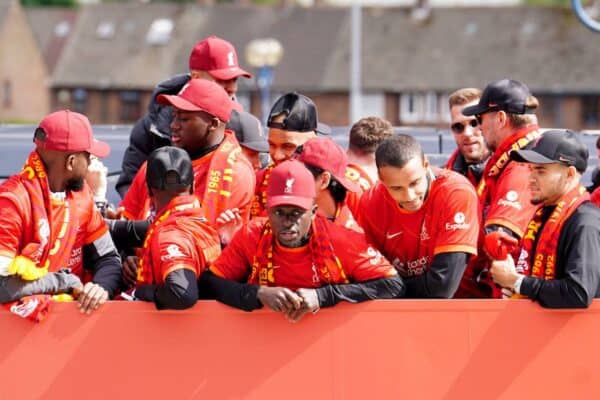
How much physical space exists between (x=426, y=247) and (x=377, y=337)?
47 cm

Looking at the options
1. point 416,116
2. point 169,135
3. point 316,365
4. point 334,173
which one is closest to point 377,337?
point 316,365

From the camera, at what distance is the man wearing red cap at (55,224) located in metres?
4.94

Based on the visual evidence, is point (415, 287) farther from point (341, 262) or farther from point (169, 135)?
point (169, 135)

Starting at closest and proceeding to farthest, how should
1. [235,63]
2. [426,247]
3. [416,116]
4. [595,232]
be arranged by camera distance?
[595,232] → [426,247] → [235,63] → [416,116]

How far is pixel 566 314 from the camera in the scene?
15.9 ft

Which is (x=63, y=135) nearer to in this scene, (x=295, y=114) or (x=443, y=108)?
(x=295, y=114)

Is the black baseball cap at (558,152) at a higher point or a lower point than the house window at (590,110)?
higher

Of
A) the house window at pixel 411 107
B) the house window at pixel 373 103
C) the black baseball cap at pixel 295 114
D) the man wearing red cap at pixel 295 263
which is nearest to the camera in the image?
the man wearing red cap at pixel 295 263

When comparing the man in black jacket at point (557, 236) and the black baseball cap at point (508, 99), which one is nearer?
the man in black jacket at point (557, 236)

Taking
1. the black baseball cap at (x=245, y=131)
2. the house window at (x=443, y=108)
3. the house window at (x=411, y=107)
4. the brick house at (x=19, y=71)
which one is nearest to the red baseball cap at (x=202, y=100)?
the black baseball cap at (x=245, y=131)

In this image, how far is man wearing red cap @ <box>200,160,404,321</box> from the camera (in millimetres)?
4832

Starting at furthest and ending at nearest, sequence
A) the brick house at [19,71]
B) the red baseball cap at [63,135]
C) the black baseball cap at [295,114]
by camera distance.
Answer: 1. the brick house at [19,71]
2. the black baseball cap at [295,114]
3. the red baseball cap at [63,135]

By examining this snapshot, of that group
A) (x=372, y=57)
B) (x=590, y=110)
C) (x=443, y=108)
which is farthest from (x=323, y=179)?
(x=372, y=57)

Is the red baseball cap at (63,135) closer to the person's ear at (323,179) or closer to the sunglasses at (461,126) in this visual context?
the person's ear at (323,179)
